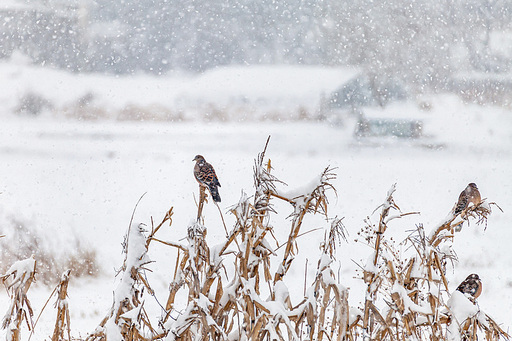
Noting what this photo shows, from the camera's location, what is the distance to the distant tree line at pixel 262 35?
2.81 m

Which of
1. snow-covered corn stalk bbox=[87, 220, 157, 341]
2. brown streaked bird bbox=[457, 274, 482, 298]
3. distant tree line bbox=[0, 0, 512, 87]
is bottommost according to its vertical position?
brown streaked bird bbox=[457, 274, 482, 298]

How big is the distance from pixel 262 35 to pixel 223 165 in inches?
31.6

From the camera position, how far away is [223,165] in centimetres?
263

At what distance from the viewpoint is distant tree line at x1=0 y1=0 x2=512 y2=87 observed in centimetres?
281

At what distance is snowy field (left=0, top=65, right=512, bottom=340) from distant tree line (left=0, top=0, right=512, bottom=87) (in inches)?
6.3

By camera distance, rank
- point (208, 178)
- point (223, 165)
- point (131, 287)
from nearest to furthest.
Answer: point (131, 287) → point (208, 178) → point (223, 165)

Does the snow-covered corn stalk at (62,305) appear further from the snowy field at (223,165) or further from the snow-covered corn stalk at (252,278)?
the snowy field at (223,165)

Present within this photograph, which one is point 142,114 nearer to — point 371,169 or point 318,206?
point 371,169

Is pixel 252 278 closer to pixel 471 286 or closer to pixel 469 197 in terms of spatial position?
pixel 471 286

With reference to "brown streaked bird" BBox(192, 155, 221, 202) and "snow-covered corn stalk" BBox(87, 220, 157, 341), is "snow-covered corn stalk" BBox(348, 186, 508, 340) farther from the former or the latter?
"brown streaked bird" BBox(192, 155, 221, 202)

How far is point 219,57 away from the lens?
2.85 meters

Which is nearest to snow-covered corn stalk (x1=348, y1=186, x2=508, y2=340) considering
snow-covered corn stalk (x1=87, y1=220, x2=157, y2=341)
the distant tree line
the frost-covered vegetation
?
the frost-covered vegetation

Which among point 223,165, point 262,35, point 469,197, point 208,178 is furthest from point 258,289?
point 262,35

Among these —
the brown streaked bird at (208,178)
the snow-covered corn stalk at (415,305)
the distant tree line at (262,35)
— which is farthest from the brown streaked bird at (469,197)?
the distant tree line at (262,35)
